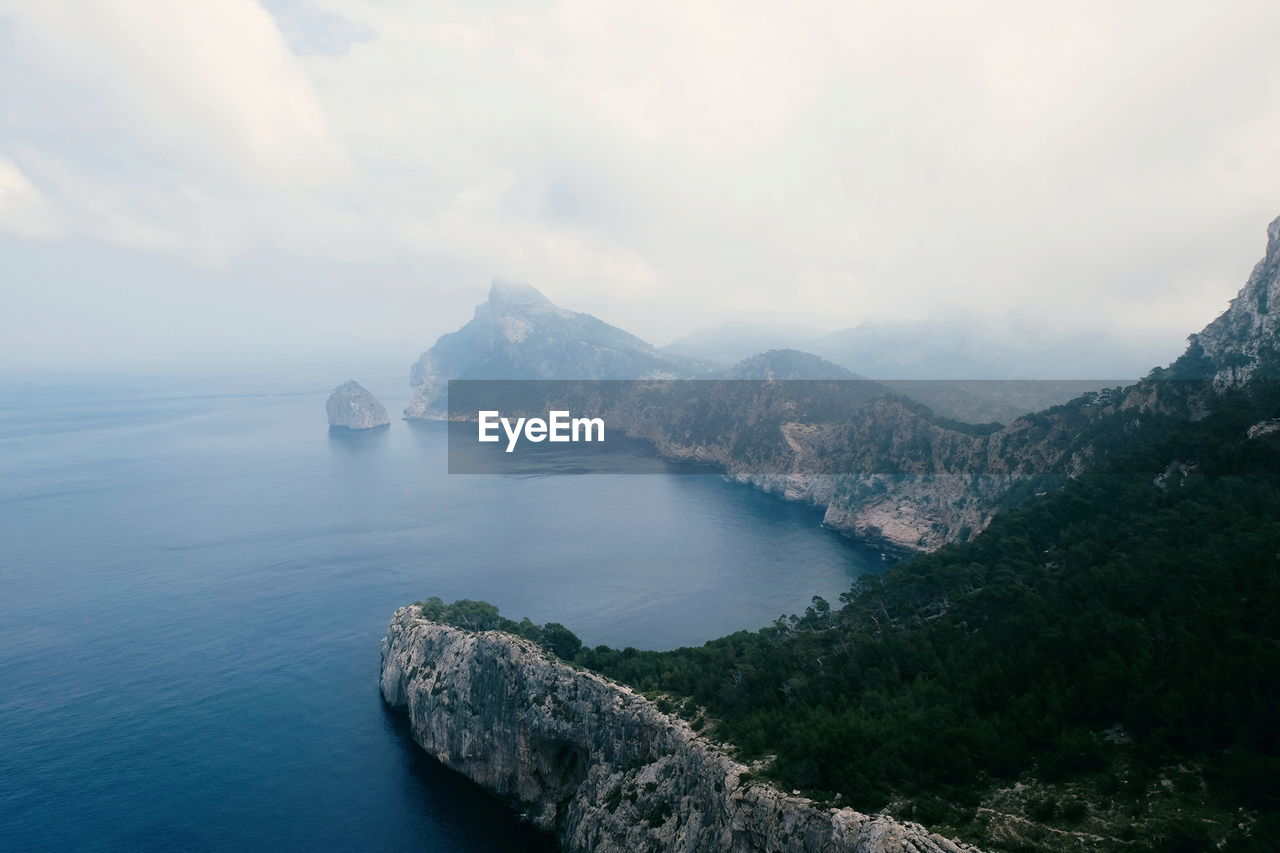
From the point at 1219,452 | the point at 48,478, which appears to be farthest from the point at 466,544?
the point at 48,478

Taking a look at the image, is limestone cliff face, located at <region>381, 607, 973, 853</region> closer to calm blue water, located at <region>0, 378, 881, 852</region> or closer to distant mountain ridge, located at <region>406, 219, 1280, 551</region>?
calm blue water, located at <region>0, 378, 881, 852</region>

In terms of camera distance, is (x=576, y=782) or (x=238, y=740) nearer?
(x=576, y=782)

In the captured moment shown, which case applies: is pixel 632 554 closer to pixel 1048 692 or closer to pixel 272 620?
pixel 272 620

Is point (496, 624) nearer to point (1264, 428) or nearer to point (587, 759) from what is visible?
point (587, 759)

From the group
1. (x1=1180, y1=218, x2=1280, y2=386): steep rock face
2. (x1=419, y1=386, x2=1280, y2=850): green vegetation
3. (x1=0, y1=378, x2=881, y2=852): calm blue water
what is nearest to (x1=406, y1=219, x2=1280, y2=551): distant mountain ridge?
(x1=1180, y1=218, x2=1280, y2=386): steep rock face

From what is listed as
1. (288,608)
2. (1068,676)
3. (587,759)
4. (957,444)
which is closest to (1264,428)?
(1068,676)

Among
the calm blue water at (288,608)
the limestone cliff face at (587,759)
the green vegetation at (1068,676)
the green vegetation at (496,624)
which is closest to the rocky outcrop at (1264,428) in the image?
the green vegetation at (1068,676)
